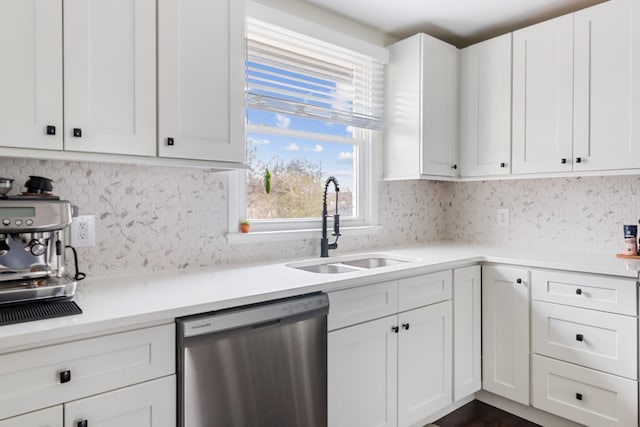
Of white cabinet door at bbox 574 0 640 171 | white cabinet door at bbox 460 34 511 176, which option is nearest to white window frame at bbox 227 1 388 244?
white cabinet door at bbox 460 34 511 176

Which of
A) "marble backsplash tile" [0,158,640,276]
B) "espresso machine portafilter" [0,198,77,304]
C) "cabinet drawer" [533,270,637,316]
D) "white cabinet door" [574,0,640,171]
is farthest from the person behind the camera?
"white cabinet door" [574,0,640,171]

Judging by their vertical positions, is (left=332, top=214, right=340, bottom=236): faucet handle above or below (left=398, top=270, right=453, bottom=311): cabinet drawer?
above

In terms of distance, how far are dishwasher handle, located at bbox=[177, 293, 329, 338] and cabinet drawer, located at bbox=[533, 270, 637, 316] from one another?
4.14ft

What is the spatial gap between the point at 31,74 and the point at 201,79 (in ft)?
1.90

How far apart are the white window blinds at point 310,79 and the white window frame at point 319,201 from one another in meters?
0.05

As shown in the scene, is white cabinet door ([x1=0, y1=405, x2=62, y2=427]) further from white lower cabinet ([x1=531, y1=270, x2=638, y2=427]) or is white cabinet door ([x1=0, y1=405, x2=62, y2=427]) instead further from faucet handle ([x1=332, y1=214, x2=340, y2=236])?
white lower cabinet ([x1=531, y1=270, x2=638, y2=427])

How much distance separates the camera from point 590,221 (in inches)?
100

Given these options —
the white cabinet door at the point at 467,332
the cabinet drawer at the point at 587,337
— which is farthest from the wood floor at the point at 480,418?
the cabinet drawer at the point at 587,337

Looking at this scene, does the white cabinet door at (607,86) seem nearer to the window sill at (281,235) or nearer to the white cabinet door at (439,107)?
the white cabinet door at (439,107)

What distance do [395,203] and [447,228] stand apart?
64 centimetres

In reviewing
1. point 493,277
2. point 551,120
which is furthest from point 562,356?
point 551,120

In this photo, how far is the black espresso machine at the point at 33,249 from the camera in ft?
4.07

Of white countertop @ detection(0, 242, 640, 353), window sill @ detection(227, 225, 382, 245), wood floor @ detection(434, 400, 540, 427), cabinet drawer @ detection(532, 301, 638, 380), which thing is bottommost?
wood floor @ detection(434, 400, 540, 427)

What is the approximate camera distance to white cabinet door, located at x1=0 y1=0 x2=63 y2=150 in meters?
1.28
